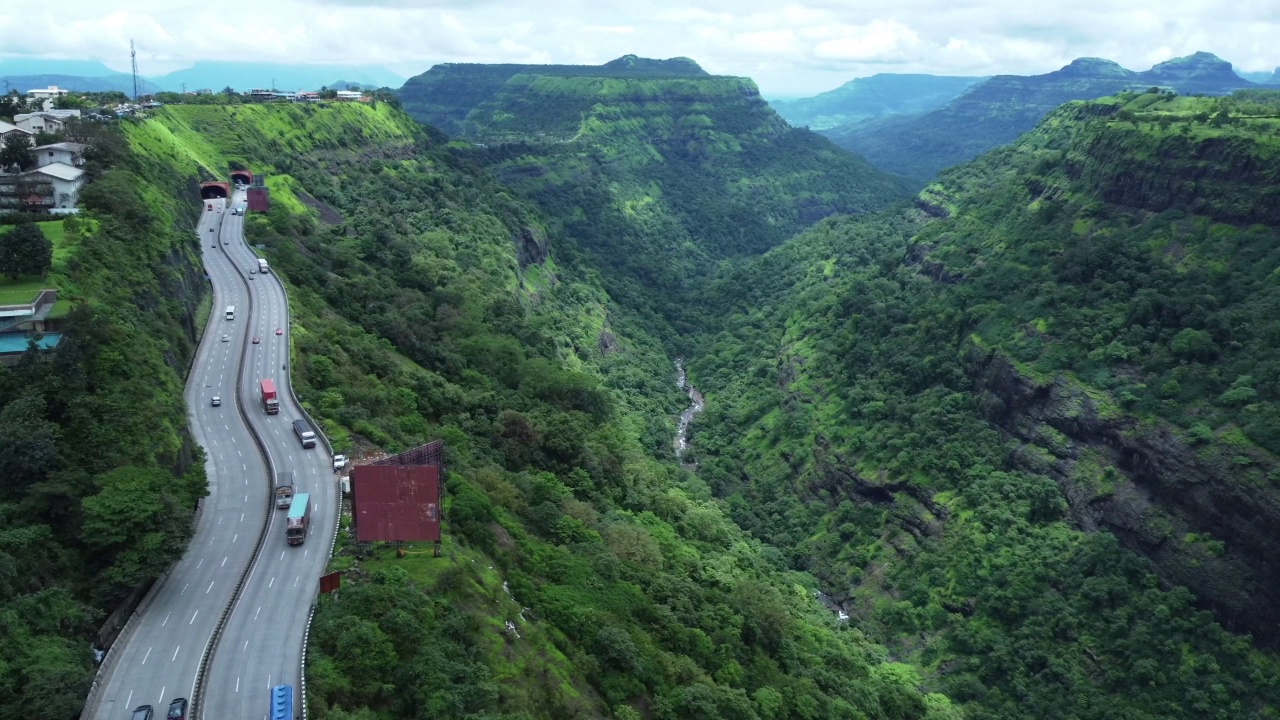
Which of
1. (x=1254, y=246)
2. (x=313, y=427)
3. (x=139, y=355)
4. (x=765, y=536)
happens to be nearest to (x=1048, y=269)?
(x=1254, y=246)

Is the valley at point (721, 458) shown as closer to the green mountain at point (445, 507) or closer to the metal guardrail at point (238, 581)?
the green mountain at point (445, 507)

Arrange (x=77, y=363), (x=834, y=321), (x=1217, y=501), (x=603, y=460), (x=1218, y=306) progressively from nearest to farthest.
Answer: (x=77, y=363), (x=1217, y=501), (x=603, y=460), (x=1218, y=306), (x=834, y=321)

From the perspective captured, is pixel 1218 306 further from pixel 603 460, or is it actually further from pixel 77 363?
pixel 77 363

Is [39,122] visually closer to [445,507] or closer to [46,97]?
[46,97]

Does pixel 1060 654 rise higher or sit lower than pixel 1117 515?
lower

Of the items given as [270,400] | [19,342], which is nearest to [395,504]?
[270,400]

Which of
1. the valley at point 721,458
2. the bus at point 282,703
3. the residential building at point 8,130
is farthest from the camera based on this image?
the residential building at point 8,130

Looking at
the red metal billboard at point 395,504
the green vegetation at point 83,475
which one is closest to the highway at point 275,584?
the red metal billboard at point 395,504
